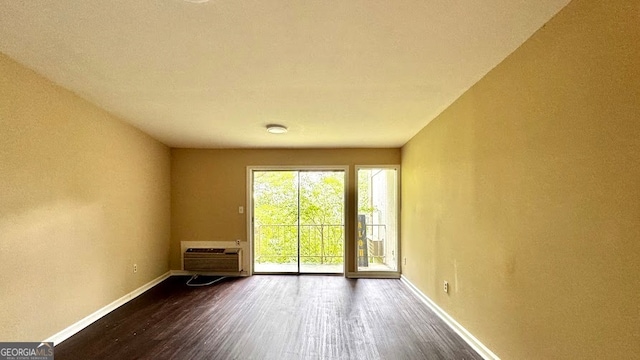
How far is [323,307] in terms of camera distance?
3.72 meters

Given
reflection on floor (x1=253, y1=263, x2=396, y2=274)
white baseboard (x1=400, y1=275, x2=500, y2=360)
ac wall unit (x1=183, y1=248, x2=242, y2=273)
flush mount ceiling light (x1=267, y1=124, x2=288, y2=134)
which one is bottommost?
reflection on floor (x1=253, y1=263, x2=396, y2=274)

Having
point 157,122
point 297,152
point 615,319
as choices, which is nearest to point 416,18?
point 615,319

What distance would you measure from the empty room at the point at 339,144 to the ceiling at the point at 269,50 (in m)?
0.02

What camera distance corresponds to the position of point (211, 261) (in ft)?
17.0

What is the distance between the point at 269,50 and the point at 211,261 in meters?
4.11

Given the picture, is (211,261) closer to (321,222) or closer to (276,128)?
(321,222)

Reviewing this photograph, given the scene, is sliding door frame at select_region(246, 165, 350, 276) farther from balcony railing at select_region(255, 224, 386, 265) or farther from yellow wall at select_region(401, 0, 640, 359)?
yellow wall at select_region(401, 0, 640, 359)

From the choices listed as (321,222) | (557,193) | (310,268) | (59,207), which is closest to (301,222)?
(321,222)

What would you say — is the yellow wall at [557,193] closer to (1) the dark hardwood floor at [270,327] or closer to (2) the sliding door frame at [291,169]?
(1) the dark hardwood floor at [270,327]

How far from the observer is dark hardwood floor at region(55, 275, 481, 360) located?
8.64 feet

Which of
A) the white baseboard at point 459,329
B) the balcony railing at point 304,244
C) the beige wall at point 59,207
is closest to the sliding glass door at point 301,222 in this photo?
the balcony railing at point 304,244

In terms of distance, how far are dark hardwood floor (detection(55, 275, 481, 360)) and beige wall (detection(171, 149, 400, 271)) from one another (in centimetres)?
114

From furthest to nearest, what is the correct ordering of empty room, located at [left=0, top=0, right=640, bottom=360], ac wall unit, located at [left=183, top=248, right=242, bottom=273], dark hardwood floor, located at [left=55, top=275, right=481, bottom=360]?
ac wall unit, located at [left=183, top=248, right=242, bottom=273] → dark hardwood floor, located at [left=55, top=275, right=481, bottom=360] → empty room, located at [left=0, top=0, right=640, bottom=360]

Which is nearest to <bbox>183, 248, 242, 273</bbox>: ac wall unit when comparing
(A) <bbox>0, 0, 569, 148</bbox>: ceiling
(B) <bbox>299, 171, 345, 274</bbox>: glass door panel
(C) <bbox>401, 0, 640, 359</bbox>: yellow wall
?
(B) <bbox>299, 171, 345, 274</bbox>: glass door panel
